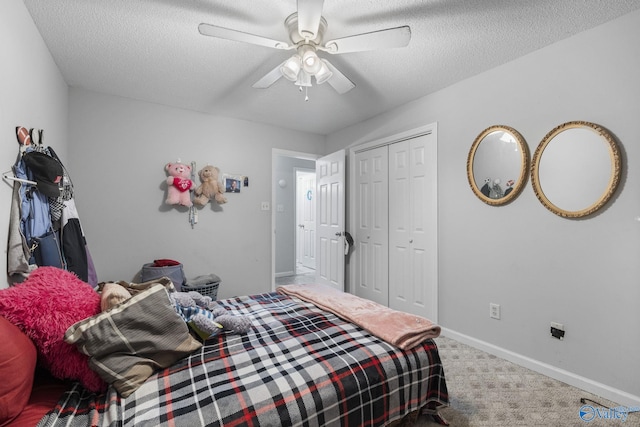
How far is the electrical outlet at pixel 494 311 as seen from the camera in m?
2.39

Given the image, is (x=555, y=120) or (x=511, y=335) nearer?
(x=555, y=120)

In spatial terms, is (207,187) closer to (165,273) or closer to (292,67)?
(165,273)

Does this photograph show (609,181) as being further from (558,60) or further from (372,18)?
(372,18)

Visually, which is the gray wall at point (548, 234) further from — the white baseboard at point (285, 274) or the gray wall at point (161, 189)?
the white baseboard at point (285, 274)

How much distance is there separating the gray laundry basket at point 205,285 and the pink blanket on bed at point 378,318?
54.3 inches

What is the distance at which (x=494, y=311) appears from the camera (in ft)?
7.92

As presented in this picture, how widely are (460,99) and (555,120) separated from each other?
31.8 inches

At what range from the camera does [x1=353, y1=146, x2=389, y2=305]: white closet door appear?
345 cm

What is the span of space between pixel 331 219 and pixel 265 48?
243 centimetres

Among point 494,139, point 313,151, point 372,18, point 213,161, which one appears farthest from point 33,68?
point 494,139

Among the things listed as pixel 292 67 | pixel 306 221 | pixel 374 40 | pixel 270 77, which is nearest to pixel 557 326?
pixel 374 40

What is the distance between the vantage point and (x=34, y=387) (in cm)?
106

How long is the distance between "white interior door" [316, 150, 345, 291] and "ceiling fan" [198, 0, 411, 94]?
75.3 inches

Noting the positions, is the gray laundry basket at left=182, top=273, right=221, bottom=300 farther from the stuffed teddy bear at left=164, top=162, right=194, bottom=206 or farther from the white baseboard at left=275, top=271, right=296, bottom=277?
the white baseboard at left=275, top=271, right=296, bottom=277
